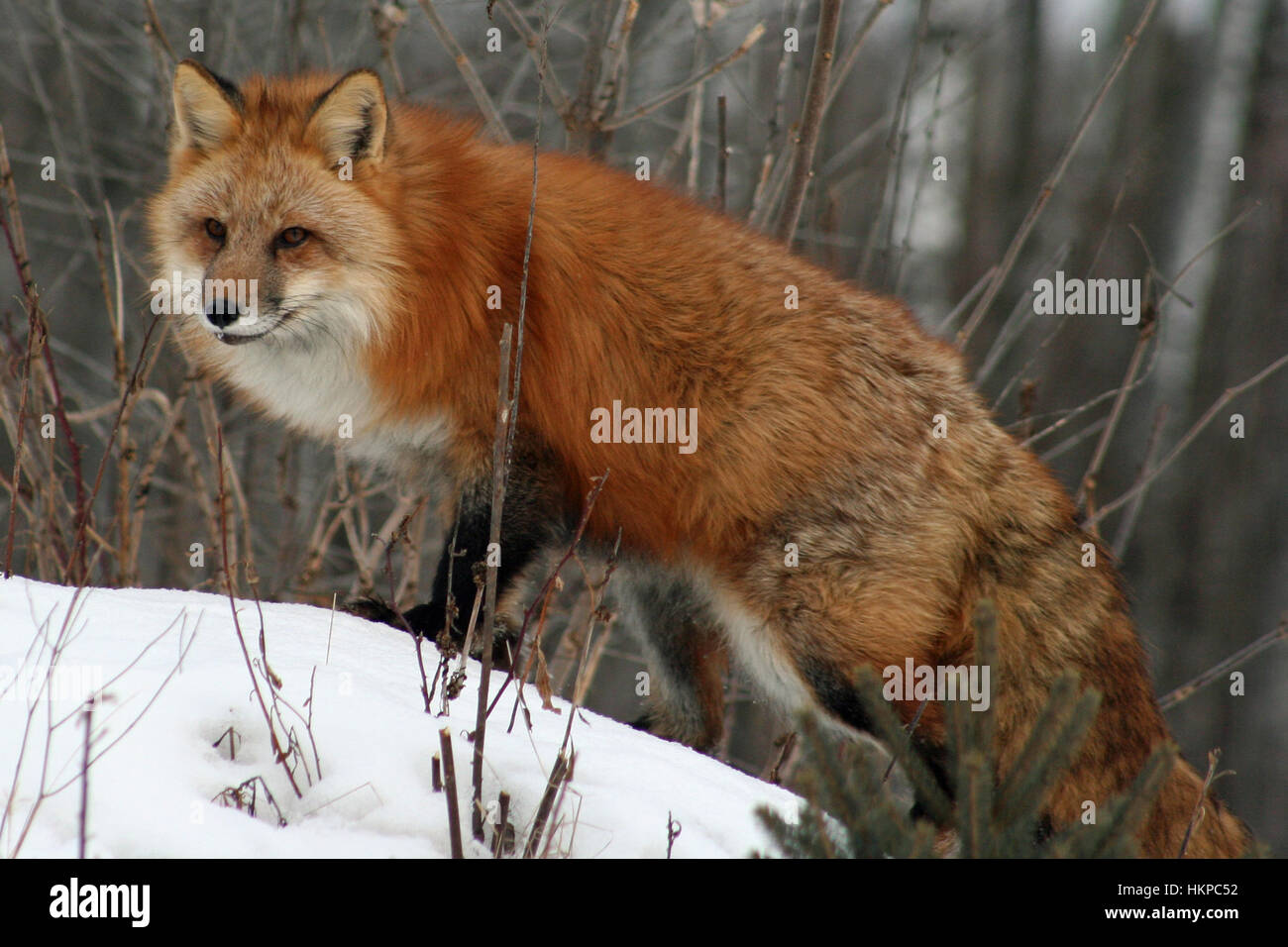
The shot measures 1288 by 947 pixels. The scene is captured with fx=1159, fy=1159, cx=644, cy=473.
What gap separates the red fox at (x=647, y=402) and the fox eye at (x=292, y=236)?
2cm

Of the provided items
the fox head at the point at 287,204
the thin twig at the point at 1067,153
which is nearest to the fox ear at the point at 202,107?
the fox head at the point at 287,204

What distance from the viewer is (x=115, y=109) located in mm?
12117

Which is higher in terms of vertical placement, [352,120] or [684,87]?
[684,87]

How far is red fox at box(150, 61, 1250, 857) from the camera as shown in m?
4.86

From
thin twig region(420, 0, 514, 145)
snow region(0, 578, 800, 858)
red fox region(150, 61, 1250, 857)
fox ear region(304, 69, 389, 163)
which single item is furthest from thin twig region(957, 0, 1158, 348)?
snow region(0, 578, 800, 858)

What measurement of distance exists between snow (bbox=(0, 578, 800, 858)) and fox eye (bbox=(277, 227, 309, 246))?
5.47 feet

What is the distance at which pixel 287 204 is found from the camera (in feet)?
16.1

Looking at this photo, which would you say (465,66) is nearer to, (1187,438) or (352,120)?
(352,120)

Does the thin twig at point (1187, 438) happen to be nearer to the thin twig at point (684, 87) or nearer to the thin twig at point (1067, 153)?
the thin twig at point (1067, 153)

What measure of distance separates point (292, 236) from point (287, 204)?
14 cm

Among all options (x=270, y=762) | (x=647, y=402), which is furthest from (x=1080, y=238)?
(x=270, y=762)

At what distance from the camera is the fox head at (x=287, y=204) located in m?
4.84

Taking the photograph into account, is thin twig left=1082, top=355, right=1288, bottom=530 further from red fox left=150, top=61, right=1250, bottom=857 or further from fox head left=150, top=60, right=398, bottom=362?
fox head left=150, top=60, right=398, bottom=362
